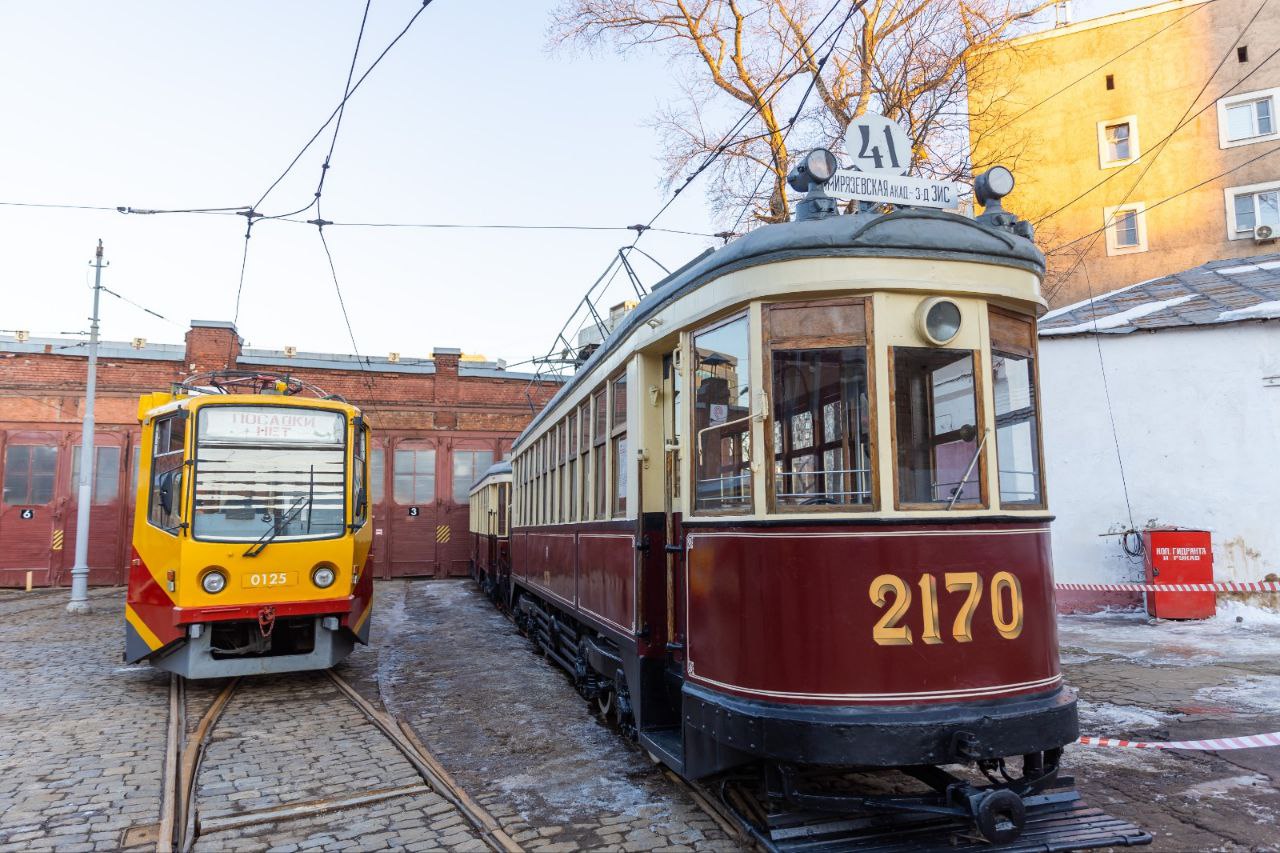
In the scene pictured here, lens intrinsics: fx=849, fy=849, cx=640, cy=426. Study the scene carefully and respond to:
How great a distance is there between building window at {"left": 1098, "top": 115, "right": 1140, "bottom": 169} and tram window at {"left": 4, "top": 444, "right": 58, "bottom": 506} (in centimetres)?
2790

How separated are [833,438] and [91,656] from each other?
9687 mm

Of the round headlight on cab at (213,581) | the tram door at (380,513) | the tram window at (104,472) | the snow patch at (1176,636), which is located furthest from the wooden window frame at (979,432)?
the tram window at (104,472)

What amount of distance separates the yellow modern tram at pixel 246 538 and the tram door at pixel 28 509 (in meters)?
16.3

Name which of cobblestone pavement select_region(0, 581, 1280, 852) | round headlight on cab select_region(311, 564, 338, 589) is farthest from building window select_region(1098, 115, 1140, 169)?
round headlight on cab select_region(311, 564, 338, 589)

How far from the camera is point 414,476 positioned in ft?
77.1

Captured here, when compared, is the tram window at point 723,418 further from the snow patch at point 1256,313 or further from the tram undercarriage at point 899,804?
the snow patch at point 1256,313

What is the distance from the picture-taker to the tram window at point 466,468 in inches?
936

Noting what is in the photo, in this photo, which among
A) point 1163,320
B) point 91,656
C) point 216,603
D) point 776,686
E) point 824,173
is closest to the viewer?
point 776,686

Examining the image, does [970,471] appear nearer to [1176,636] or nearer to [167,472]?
[167,472]

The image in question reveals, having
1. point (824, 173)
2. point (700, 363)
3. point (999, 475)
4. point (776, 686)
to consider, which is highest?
point (824, 173)

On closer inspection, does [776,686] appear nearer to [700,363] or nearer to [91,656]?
[700,363]

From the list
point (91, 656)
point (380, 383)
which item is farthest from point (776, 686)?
point (380, 383)

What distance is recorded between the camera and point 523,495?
35.1ft

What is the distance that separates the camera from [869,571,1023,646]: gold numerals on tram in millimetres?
3602
